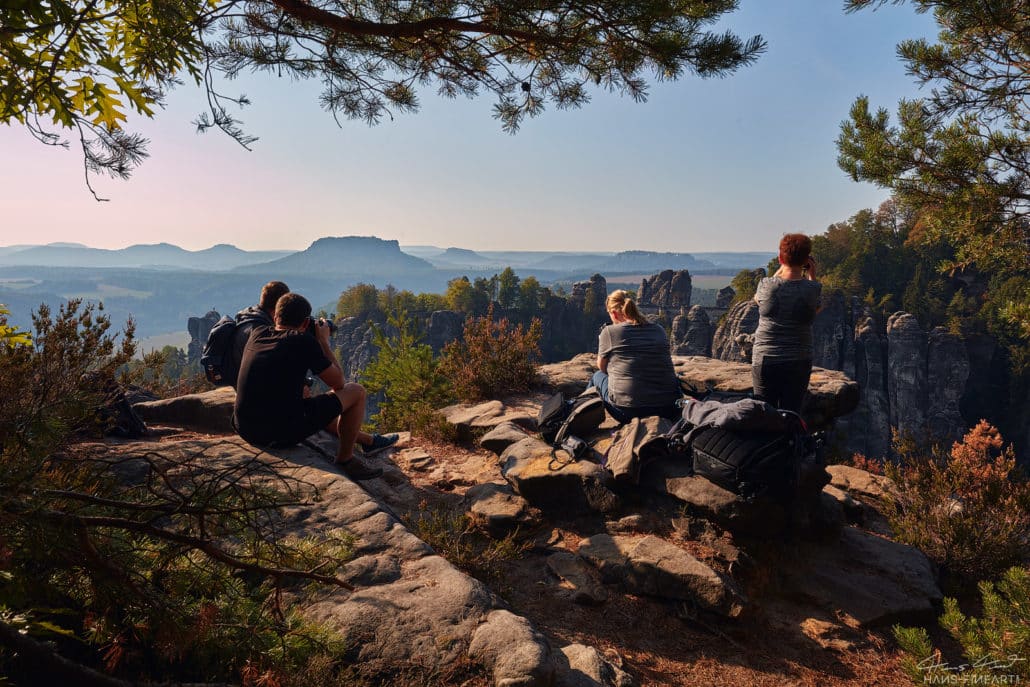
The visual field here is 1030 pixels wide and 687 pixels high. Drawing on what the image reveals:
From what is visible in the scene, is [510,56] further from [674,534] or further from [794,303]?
[674,534]

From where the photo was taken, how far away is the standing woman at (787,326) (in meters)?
5.02

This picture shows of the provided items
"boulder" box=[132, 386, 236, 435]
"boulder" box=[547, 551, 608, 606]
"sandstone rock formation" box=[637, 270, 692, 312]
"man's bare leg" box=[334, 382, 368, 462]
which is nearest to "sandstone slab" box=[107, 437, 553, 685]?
"man's bare leg" box=[334, 382, 368, 462]

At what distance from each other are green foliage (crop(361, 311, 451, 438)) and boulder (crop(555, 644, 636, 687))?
588cm

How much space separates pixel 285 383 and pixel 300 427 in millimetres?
445

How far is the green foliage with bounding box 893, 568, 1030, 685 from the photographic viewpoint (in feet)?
7.63

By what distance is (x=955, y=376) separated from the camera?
171 feet

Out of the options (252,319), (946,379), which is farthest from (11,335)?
(946,379)

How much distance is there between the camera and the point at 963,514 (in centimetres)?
549

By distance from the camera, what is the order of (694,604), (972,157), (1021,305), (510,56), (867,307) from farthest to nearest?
(867,307)
(972,157)
(1021,305)
(510,56)
(694,604)

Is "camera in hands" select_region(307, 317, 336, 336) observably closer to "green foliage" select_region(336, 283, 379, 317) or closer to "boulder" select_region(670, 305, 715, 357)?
"boulder" select_region(670, 305, 715, 357)

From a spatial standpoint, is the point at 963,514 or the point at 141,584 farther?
the point at 963,514

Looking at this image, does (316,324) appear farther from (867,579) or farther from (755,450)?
(867,579)

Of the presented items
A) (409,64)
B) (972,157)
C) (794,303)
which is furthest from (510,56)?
(972,157)

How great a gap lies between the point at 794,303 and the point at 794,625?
8.91ft
